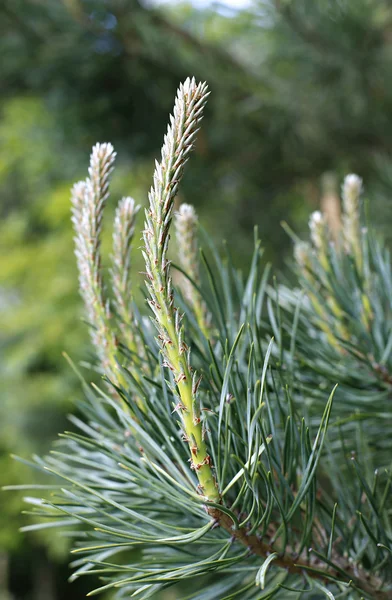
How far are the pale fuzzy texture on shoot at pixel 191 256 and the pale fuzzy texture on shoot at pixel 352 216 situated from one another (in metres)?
0.09

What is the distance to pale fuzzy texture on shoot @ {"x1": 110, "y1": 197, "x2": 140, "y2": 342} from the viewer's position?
250 mm

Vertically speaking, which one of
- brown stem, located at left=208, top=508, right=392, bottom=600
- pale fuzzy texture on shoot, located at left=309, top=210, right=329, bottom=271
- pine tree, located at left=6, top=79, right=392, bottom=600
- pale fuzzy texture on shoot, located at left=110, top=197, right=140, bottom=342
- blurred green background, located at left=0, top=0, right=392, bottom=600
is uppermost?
blurred green background, located at left=0, top=0, right=392, bottom=600

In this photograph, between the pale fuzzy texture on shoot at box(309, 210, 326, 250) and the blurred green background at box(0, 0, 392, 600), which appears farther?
the blurred green background at box(0, 0, 392, 600)

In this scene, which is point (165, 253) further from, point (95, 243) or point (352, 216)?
point (352, 216)

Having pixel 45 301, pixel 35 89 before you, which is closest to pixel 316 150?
pixel 35 89

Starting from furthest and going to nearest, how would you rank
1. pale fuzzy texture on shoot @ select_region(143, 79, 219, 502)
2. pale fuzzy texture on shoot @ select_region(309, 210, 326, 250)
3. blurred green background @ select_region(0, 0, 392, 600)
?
blurred green background @ select_region(0, 0, 392, 600), pale fuzzy texture on shoot @ select_region(309, 210, 326, 250), pale fuzzy texture on shoot @ select_region(143, 79, 219, 502)

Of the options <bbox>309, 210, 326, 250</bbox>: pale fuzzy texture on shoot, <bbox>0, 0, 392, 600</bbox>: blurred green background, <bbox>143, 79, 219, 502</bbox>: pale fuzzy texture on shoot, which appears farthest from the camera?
<bbox>0, 0, 392, 600</bbox>: blurred green background

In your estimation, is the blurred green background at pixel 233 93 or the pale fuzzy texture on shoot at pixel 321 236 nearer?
the pale fuzzy texture on shoot at pixel 321 236

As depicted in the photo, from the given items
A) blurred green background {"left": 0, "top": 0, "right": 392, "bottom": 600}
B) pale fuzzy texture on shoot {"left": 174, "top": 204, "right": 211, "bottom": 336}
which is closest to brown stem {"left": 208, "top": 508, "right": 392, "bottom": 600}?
pale fuzzy texture on shoot {"left": 174, "top": 204, "right": 211, "bottom": 336}

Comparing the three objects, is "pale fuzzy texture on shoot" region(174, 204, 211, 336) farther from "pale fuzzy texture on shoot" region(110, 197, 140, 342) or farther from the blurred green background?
the blurred green background

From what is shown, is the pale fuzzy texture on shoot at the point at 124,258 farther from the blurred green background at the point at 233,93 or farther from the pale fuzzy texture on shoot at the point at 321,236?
the blurred green background at the point at 233,93

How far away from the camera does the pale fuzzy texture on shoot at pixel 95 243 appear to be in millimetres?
228

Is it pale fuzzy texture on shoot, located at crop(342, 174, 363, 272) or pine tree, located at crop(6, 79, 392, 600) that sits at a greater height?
pale fuzzy texture on shoot, located at crop(342, 174, 363, 272)

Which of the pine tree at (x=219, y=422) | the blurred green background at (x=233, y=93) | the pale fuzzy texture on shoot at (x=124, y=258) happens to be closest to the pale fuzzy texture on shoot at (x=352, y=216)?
the pine tree at (x=219, y=422)
